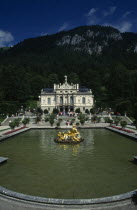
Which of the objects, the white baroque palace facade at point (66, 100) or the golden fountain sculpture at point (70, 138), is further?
the white baroque palace facade at point (66, 100)

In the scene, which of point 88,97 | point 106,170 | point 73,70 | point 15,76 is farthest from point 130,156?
point 73,70

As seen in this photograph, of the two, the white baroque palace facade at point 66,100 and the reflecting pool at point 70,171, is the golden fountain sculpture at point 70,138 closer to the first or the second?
the reflecting pool at point 70,171

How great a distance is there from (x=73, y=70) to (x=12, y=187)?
94080 mm

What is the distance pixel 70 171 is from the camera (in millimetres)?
11539

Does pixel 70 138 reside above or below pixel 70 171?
above

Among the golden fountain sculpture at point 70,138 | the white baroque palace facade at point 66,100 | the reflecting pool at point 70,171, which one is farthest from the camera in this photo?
the white baroque palace facade at point 66,100

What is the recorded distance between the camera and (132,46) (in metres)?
178

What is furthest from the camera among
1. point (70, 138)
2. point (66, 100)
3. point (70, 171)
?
point (66, 100)

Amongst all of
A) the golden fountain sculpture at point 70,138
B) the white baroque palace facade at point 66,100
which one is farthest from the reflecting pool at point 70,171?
the white baroque palace facade at point 66,100

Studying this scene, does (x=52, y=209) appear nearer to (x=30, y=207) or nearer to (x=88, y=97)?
(x=30, y=207)

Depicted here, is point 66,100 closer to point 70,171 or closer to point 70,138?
point 70,138

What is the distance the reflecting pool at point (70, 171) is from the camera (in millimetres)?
9062

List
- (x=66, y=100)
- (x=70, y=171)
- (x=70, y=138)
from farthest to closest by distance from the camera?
(x=66, y=100) → (x=70, y=138) → (x=70, y=171)

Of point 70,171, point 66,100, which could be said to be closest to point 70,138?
point 70,171
